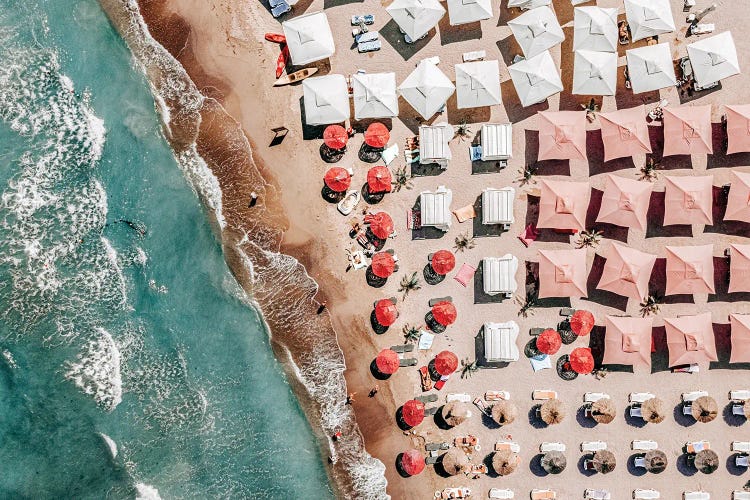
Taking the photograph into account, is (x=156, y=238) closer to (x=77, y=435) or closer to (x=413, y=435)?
(x=77, y=435)

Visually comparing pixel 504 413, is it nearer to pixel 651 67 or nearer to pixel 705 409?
pixel 705 409

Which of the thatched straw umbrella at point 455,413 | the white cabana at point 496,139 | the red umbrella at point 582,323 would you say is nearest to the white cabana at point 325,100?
the white cabana at point 496,139

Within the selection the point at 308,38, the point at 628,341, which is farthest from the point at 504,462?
the point at 308,38

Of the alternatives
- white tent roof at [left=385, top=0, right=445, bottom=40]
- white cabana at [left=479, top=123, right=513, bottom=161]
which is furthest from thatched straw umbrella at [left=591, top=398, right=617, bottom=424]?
white tent roof at [left=385, top=0, right=445, bottom=40]

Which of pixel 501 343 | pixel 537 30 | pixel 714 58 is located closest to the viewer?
pixel 714 58

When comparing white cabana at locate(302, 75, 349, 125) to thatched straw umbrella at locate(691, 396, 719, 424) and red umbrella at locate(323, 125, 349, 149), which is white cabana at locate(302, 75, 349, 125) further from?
thatched straw umbrella at locate(691, 396, 719, 424)

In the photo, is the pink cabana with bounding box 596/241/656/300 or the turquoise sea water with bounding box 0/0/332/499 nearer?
the pink cabana with bounding box 596/241/656/300

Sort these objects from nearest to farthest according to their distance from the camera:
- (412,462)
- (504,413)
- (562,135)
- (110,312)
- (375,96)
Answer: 1. (562,135)
2. (375,96)
3. (504,413)
4. (412,462)
5. (110,312)
